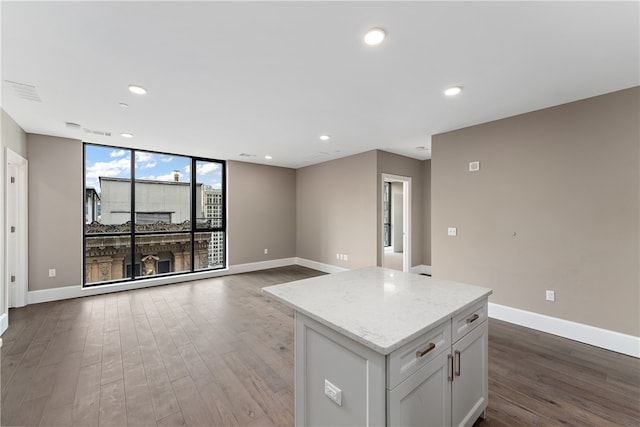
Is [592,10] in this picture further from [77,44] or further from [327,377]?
[77,44]

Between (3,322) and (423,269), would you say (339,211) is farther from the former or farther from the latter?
(3,322)

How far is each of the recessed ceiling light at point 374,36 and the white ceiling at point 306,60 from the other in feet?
0.18

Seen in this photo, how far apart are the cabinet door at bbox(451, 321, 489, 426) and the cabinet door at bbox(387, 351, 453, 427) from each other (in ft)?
0.29

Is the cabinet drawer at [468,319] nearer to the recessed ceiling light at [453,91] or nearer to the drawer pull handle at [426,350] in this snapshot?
the drawer pull handle at [426,350]

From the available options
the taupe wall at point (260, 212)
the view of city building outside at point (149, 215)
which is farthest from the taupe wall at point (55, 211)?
the taupe wall at point (260, 212)

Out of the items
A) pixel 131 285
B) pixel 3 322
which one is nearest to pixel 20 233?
pixel 3 322

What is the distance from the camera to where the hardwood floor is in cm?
183

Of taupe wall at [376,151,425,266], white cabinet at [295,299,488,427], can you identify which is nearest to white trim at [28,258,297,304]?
taupe wall at [376,151,425,266]

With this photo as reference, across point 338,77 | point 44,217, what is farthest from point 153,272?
point 338,77

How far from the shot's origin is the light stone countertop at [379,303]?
115 cm

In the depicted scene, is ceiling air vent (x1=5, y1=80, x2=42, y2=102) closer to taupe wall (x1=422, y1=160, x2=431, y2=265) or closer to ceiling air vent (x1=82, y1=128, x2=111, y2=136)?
ceiling air vent (x1=82, y1=128, x2=111, y2=136)

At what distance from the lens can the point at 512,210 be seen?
3342mm

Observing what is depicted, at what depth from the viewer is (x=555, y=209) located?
303cm

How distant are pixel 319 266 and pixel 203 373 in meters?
4.23
